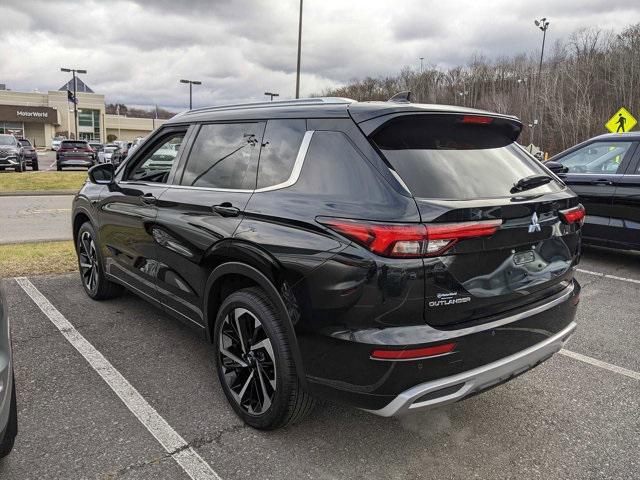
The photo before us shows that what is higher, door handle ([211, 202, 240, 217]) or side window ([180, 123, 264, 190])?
side window ([180, 123, 264, 190])

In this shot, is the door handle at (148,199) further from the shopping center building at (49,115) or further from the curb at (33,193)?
the shopping center building at (49,115)

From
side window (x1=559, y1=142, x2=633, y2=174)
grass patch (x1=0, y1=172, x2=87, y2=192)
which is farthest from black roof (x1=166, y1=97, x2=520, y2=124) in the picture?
grass patch (x1=0, y1=172, x2=87, y2=192)

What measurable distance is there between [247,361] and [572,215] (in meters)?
2.04

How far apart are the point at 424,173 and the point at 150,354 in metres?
2.50

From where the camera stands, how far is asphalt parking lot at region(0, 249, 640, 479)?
253cm

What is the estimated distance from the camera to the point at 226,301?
2922mm

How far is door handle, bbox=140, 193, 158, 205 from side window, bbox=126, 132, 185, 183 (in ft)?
0.48

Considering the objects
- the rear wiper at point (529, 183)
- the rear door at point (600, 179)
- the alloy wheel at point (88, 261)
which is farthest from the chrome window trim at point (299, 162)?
the rear door at point (600, 179)

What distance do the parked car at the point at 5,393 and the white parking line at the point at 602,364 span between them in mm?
→ 3699

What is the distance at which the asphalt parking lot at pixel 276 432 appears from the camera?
8.30 feet

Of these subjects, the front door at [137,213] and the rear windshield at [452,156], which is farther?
the front door at [137,213]

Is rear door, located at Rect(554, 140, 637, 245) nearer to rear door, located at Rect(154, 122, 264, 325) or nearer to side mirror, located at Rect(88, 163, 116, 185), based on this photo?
rear door, located at Rect(154, 122, 264, 325)

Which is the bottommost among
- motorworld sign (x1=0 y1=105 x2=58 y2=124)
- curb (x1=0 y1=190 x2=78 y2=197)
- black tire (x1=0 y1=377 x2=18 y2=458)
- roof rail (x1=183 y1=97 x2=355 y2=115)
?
black tire (x1=0 y1=377 x2=18 y2=458)

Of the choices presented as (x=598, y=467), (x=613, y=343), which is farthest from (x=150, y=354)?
(x=613, y=343)
